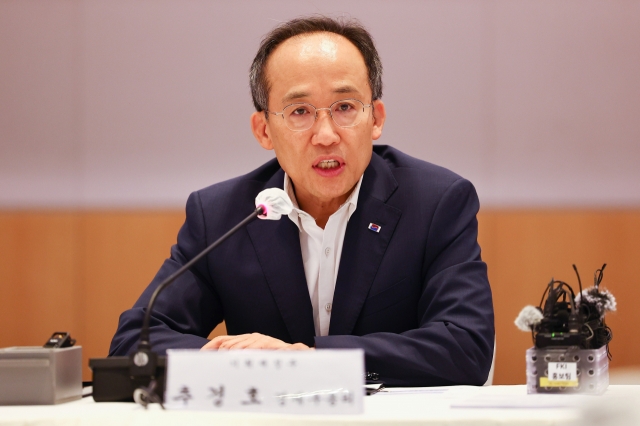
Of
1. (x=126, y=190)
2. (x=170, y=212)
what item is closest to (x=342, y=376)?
(x=170, y=212)

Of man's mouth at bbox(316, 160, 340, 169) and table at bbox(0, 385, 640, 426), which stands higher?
man's mouth at bbox(316, 160, 340, 169)

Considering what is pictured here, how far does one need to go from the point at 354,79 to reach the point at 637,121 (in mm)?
2173

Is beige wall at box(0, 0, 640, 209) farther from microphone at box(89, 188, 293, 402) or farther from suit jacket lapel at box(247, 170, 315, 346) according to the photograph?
microphone at box(89, 188, 293, 402)

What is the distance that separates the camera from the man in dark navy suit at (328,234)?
2.03 metres

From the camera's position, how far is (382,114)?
227cm

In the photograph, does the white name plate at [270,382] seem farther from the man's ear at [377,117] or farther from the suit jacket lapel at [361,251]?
the man's ear at [377,117]

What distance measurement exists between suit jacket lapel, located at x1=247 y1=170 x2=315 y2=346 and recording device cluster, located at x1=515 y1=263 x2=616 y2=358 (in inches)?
31.4

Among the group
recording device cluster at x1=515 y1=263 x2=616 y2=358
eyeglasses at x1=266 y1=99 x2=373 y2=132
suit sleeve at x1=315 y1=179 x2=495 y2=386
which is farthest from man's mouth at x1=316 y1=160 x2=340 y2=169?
recording device cluster at x1=515 y1=263 x2=616 y2=358

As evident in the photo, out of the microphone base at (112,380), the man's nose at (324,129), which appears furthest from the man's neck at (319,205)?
the microphone base at (112,380)

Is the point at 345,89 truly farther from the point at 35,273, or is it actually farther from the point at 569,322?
the point at 35,273

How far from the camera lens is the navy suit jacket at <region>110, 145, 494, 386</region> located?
6.31 feet

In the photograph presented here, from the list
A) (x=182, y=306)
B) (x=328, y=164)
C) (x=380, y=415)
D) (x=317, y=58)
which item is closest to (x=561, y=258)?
(x=328, y=164)

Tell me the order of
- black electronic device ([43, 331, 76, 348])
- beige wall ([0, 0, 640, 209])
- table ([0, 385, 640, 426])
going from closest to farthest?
table ([0, 385, 640, 426]) < black electronic device ([43, 331, 76, 348]) < beige wall ([0, 0, 640, 209])

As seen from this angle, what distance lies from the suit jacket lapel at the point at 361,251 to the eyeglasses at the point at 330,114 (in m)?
0.24
